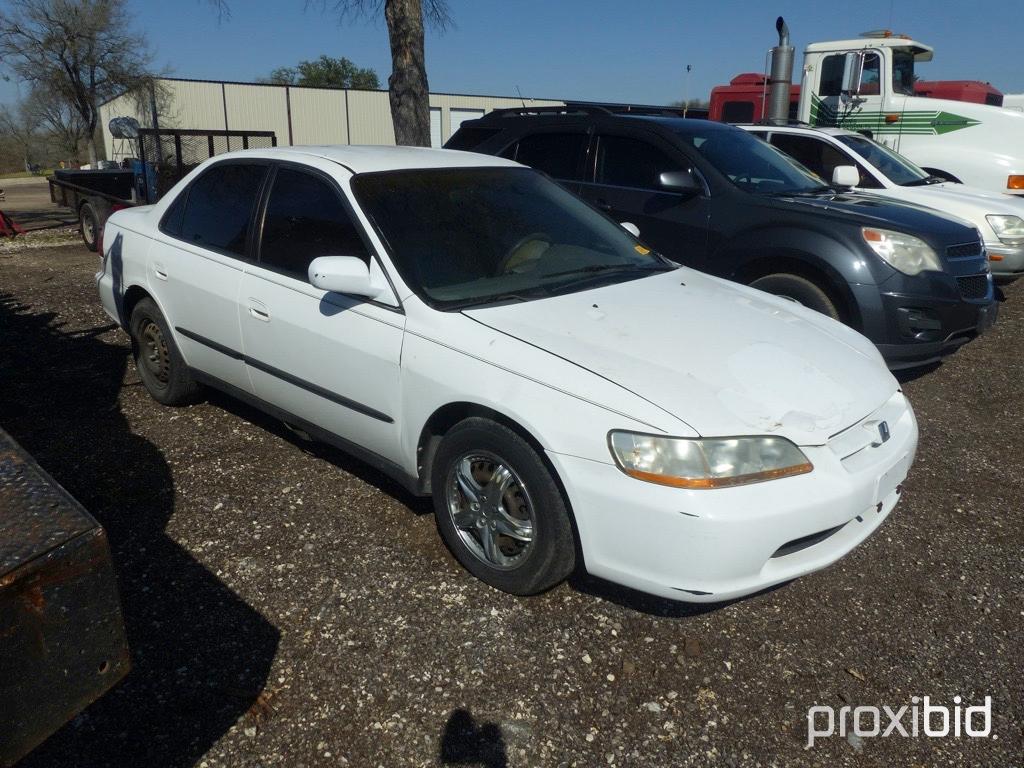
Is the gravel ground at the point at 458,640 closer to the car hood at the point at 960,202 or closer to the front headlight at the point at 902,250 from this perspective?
the front headlight at the point at 902,250

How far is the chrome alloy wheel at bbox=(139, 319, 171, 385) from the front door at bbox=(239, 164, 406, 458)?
107 centimetres

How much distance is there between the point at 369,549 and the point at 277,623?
0.57 m

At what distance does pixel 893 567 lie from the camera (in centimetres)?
338

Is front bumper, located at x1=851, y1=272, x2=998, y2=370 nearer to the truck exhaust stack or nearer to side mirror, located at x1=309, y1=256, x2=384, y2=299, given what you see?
side mirror, located at x1=309, y1=256, x2=384, y2=299

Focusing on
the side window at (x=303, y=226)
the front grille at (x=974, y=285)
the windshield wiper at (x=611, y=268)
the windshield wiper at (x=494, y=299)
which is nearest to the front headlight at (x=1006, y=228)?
the front grille at (x=974, y=285)

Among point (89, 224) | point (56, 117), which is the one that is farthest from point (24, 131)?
point (89, 224)

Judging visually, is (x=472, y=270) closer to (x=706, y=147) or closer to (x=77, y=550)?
(x=77, y=550)

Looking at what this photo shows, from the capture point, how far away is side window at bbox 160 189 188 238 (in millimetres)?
4492

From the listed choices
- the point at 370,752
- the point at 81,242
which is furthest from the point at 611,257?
the point at 81,242

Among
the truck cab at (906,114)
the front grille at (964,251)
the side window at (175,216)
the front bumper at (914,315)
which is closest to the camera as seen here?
the side window at (175,216)

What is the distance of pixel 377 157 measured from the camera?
396 centimetres

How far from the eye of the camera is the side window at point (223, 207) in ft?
13.4

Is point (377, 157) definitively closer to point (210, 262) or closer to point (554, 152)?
point (210, 262)

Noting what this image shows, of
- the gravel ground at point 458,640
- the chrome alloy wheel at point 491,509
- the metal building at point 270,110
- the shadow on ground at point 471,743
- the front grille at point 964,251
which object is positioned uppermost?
the metal building at point 270,110
